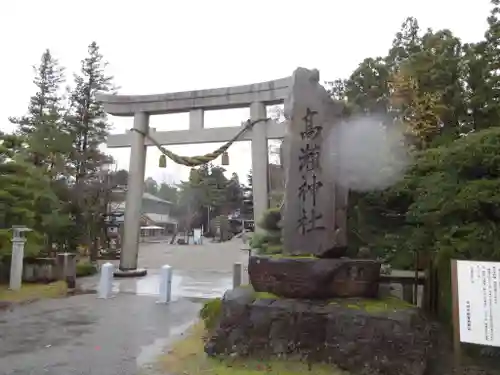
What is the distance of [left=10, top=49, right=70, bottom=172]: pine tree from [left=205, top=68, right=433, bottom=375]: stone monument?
36.7 feet

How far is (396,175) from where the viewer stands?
774cm

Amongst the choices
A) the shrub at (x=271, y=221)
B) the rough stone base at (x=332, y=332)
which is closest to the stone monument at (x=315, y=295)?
the rough stone base at (x=332, y=332)

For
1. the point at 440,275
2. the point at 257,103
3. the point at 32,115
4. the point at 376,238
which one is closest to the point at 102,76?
the point at 32,115

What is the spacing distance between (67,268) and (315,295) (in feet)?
34.7

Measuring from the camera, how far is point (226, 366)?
5352 millimetres

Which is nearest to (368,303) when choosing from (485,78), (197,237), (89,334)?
(89,334)

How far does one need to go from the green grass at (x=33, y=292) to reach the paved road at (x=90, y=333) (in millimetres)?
628

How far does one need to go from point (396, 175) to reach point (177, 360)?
4.93 m

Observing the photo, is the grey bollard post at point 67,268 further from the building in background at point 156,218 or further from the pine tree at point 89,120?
the building in background at point 156,218

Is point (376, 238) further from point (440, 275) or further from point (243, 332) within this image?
point (243, 332)

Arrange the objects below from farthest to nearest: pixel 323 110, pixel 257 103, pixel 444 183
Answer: pixel 257 103, pixel 323 110, pixel 444 183

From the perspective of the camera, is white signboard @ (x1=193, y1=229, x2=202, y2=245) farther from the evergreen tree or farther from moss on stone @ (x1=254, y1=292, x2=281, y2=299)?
moss on stone @ (x1=254, y1=292, x2=281, y2=299)

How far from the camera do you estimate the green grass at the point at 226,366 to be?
504 centimetres

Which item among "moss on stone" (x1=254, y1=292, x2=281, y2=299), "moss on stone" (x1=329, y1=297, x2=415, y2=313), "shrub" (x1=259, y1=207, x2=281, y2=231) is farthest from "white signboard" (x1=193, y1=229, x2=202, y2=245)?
"moss on stone" (x1=329, y1=297, x2=415, y2=313)
